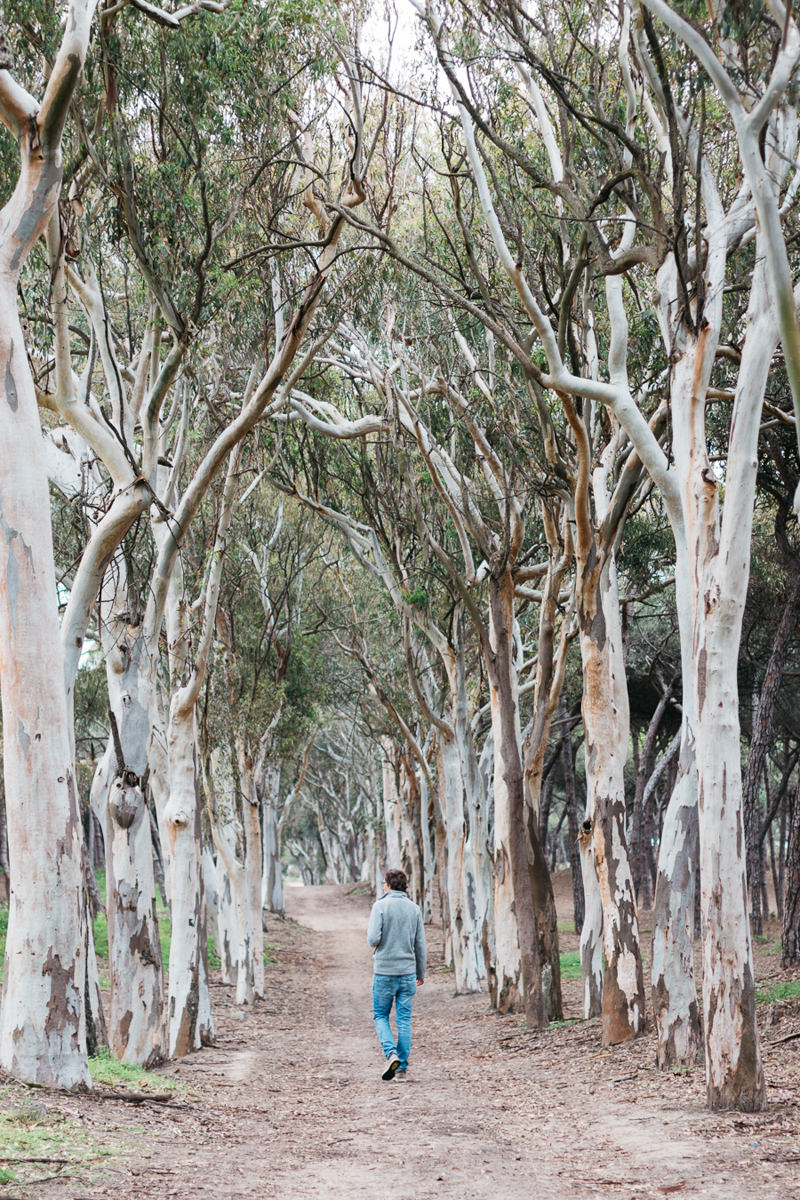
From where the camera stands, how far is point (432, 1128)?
710 centimetres

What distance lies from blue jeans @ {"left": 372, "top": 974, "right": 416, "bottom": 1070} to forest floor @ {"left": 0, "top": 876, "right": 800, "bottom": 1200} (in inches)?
13.2

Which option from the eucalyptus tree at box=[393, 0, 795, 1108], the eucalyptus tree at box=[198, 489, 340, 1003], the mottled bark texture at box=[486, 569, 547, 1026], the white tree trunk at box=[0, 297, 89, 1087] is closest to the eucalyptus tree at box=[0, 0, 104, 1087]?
the white tree trunk at box=[0, 297, 89, 1087]

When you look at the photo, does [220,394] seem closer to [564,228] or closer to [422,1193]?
[564,228]

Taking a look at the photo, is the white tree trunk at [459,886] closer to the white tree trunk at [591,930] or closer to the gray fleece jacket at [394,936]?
the white tree trunk at [591,930]

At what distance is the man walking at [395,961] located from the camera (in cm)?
965

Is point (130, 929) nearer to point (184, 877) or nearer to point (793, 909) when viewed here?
point (184, 877)

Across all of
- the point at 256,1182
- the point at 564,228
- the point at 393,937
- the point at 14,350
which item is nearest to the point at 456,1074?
the point at 393,937

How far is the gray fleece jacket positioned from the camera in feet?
31.6

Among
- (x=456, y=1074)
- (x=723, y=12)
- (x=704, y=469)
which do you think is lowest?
(x=456, y=1074)

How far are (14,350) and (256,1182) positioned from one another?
16.7 ft

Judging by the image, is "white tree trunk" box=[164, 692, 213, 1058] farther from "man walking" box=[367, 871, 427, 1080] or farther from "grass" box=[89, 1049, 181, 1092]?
"man walking" box=[367, 871, 427, 1080]

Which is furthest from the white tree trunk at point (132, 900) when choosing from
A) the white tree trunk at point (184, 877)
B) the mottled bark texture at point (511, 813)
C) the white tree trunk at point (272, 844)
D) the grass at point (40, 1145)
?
the white tree trunk at point (272, 844)

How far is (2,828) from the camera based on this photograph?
30.0 m

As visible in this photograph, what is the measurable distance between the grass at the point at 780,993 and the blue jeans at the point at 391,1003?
13.8 feet
